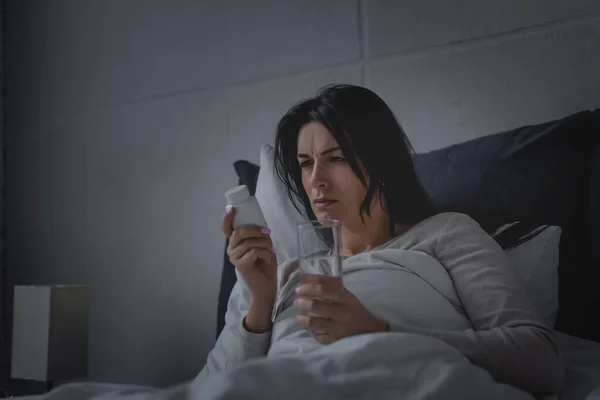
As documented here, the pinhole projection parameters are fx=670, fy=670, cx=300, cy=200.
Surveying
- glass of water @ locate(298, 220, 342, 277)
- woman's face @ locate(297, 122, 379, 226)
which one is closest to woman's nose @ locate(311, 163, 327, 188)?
woman's face @ locate(297, 122, 379, 226)

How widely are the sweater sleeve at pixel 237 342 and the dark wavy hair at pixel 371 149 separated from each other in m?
0.22

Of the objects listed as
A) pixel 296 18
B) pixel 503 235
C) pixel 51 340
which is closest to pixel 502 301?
pixel 503 235

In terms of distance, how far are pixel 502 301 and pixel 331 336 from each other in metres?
0.26

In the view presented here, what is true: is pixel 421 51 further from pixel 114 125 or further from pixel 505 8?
pixel 114 125

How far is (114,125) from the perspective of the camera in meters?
2.16

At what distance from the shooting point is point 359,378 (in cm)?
71

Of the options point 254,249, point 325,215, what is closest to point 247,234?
point 254,249

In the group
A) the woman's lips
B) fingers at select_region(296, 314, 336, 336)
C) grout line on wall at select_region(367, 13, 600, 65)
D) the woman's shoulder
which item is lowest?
fingers at select_region(296, 314, 336, 336)

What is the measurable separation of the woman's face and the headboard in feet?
0.57

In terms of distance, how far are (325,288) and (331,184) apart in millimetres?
310

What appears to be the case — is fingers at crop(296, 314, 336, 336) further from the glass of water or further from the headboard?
the headboard

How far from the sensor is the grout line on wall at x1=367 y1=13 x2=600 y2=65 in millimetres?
1412

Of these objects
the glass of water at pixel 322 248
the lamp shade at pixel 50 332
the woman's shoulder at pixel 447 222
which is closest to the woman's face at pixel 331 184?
the woman's shoulder at pixel 447 222

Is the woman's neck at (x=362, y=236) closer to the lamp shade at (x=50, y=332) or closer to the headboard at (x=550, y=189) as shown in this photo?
the headboard at (x=550, y=189)
